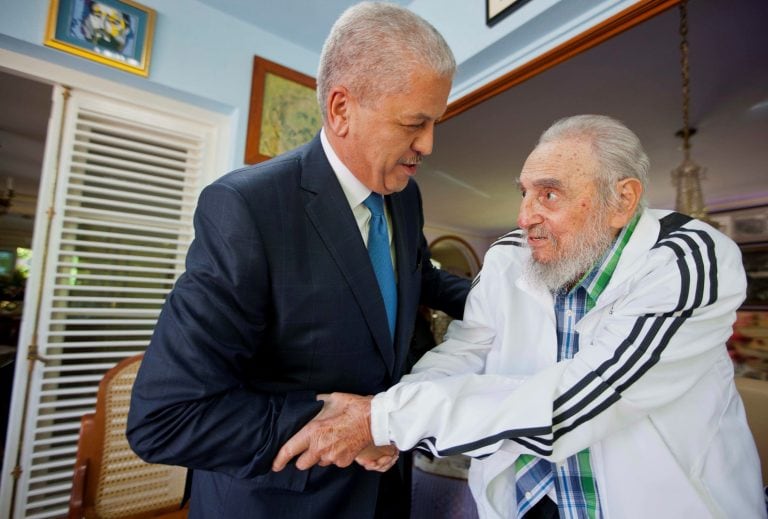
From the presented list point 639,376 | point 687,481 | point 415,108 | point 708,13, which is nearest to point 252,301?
point 415,108

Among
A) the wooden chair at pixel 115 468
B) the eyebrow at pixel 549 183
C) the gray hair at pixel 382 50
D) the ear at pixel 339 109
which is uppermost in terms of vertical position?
the gray hair at pixel 382 50

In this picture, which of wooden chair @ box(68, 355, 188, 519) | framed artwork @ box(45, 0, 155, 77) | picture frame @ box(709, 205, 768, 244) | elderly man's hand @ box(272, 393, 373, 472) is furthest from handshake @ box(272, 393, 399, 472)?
picture frame @ box(709, 205, 768, 244)

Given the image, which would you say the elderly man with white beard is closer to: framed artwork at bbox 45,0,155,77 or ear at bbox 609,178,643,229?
ear at bbox 609,178,643,229

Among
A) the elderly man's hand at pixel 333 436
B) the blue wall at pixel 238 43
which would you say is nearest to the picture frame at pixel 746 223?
the blue wall at pixel 238 43

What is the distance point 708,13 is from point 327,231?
2.92 meters

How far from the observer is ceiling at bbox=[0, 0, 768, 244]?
2.40m

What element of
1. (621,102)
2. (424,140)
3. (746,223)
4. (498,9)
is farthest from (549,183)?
(746,223)

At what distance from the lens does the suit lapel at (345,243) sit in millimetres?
854

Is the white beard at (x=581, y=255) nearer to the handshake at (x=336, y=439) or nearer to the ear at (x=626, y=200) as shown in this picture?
the ear at (x=626, y=200)

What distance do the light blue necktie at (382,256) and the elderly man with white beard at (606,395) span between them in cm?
20

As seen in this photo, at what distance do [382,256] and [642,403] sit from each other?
649mm

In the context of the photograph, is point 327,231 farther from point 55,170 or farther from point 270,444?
point 55,170

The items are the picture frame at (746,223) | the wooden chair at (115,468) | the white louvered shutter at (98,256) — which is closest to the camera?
the wooden chair at (115,468)

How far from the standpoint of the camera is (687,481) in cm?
81
